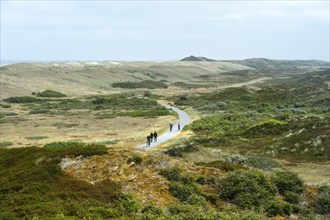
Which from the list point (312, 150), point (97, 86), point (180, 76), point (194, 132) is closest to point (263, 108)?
point (194, 132)

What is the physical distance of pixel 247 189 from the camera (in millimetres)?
14062

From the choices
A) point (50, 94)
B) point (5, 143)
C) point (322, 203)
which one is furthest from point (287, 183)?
point (50, 94)

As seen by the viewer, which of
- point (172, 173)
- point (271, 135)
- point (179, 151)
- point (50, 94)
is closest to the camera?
point (172, 173)

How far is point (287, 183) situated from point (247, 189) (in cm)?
226

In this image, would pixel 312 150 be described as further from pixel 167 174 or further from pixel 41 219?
pixel 41 219

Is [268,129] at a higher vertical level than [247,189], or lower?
lower

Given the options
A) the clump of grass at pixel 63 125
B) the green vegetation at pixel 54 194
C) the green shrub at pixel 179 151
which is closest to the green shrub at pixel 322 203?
the green vegetation at pixel 54 194

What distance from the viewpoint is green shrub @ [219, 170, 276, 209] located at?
13.5m

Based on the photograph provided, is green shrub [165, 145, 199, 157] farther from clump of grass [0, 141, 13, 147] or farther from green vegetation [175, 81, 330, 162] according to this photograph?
→ clump of grass [0, 141, 13, 147]

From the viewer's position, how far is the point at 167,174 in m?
14.6

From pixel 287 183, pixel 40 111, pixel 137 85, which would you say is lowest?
pixel 40 111

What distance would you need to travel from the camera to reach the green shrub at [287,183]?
15.2m

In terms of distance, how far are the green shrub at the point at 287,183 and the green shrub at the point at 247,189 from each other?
0.65 meters

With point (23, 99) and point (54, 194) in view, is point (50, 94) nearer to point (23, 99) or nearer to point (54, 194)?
point (23, 99)
